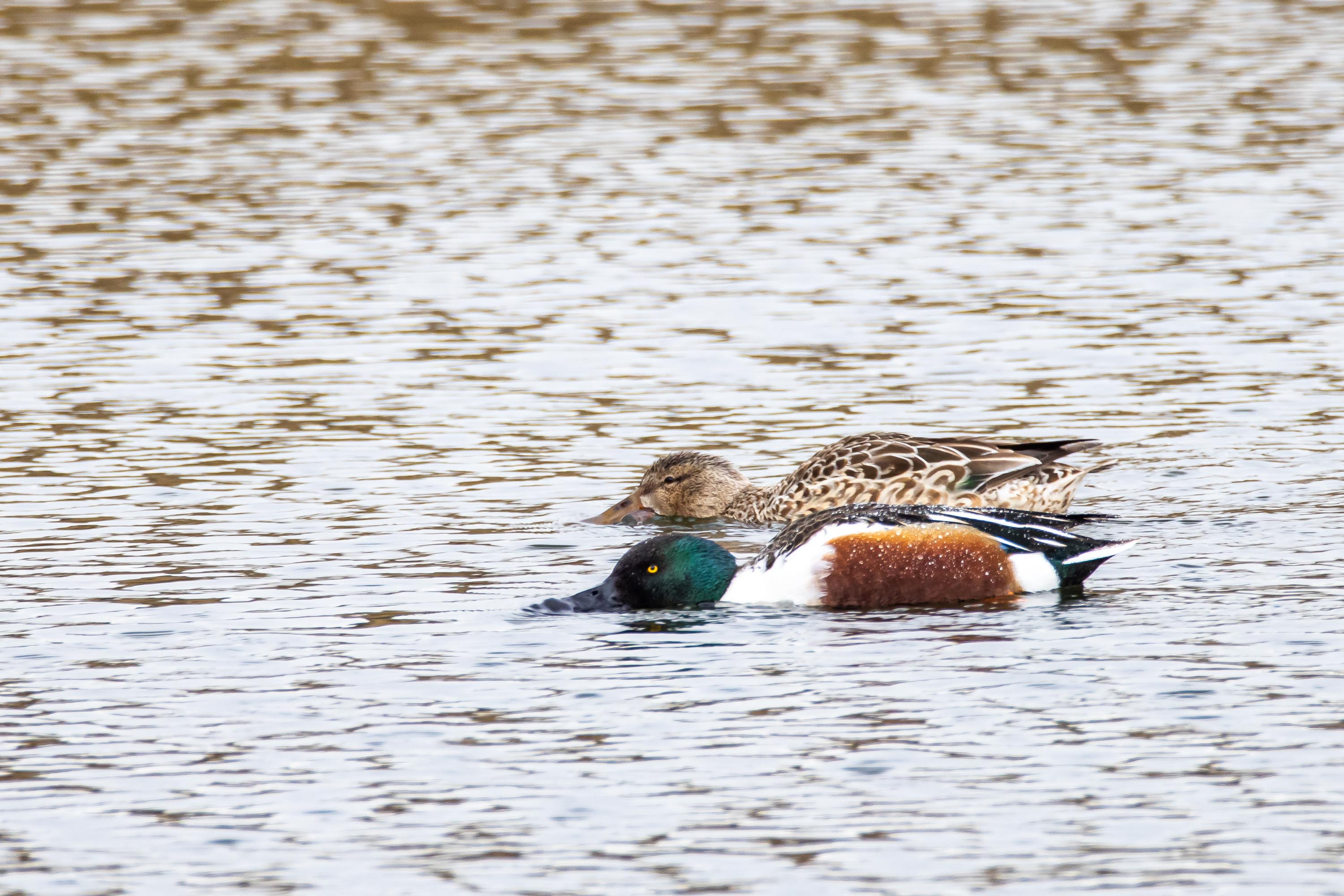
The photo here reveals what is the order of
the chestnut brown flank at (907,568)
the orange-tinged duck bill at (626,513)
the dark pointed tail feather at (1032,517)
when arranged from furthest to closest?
the orange-tinged duck bill at (626,513), the dark pointed tail feather at (1032,517), the chestnut brown flank at (907,568)

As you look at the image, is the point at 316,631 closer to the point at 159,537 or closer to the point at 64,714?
the point at 64,714

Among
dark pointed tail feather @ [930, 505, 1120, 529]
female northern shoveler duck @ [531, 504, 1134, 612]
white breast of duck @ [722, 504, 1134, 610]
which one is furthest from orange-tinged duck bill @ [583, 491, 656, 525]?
dark pointed tail feather @ [930, 505, 1120, 529]

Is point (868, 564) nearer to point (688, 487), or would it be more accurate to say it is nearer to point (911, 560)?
point (911, 560)

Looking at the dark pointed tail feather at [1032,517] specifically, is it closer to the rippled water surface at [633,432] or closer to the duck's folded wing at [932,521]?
Result: the duck's folded wing at [932,521]

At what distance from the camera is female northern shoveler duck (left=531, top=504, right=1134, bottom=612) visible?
11.2 metres

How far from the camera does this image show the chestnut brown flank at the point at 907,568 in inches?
441

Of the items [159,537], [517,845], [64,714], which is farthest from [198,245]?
[517,845]

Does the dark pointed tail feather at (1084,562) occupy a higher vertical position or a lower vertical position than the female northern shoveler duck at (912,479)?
higher

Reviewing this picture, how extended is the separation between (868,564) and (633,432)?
5206 mm

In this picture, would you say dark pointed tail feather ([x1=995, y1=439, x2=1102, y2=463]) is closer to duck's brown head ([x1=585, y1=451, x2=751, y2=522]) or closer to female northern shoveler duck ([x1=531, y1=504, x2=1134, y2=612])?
female northern shoveler duck ([x1=531, y1=504, x2=1134, y2=612])

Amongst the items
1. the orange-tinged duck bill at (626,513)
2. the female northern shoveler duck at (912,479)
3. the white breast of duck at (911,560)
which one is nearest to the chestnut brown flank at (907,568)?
the white breast of duck at (911,560)

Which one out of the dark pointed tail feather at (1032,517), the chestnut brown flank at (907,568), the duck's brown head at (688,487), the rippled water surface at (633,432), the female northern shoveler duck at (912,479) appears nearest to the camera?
the rippled water surface at (633,432)

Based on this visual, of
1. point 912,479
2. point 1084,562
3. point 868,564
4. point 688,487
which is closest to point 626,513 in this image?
point 688,487

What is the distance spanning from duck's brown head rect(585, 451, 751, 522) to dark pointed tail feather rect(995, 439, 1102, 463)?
6.34ft
